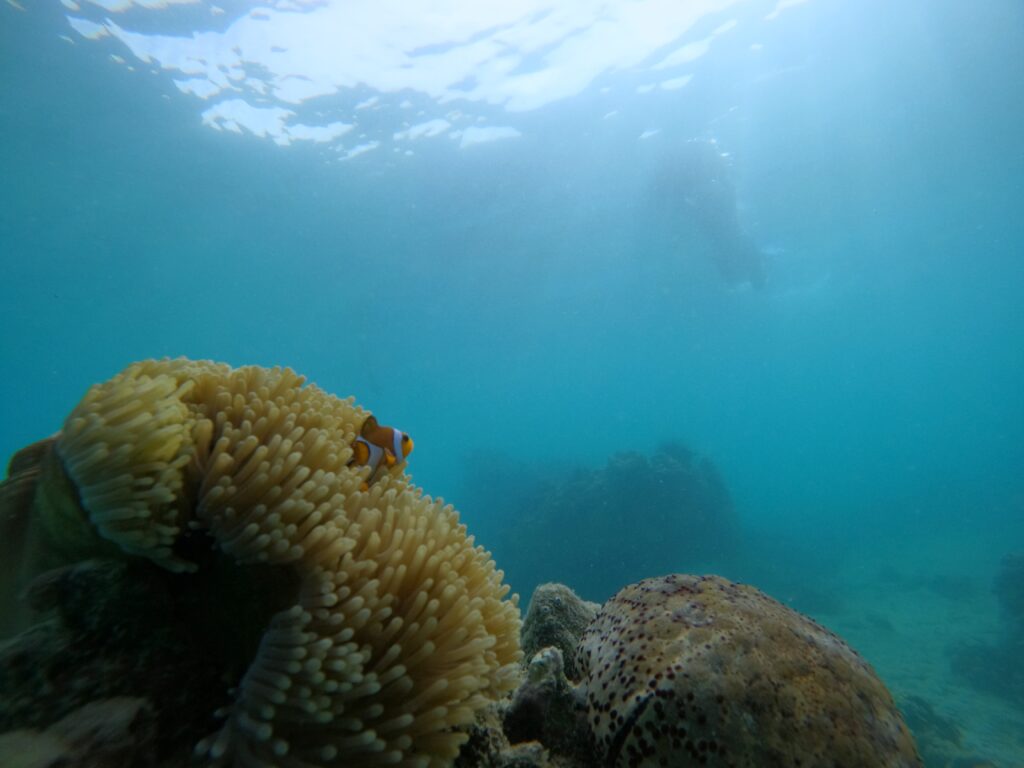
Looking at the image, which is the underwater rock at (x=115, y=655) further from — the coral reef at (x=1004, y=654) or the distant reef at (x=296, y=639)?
the coral reef at (x=1004, y=654)

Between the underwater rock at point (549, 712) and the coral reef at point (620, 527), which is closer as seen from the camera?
the underwater rock at point (549, 712)

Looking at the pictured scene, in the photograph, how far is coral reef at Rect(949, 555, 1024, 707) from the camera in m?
13.8

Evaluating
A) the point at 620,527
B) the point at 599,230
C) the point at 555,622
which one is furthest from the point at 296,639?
the point at 599,230

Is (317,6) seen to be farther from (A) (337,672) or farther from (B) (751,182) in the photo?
(B) (751,182)

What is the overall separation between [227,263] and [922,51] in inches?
1657

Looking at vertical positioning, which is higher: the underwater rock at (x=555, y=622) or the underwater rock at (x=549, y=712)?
the underwater rock at (x=555, y=622)

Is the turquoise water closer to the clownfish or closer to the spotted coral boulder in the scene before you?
the spotted coral boulder

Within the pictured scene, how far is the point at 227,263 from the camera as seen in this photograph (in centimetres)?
3556

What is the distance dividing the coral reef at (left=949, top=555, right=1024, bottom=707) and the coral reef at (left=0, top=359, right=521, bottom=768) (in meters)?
19.2

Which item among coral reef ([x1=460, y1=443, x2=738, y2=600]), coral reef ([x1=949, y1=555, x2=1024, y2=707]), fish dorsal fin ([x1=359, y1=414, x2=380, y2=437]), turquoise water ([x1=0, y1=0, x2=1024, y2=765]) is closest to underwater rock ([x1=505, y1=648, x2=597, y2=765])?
fish dorsal fin ([x1=359, y1=414, x2=380, y2=437])

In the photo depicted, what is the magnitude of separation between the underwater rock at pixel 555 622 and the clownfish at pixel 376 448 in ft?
4.91

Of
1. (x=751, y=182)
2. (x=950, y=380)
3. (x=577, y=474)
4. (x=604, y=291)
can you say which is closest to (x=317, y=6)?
(x=577, y=474)

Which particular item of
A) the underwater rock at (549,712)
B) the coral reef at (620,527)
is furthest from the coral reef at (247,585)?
the coral reef at (620,527)

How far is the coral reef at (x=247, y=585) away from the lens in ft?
4.70
